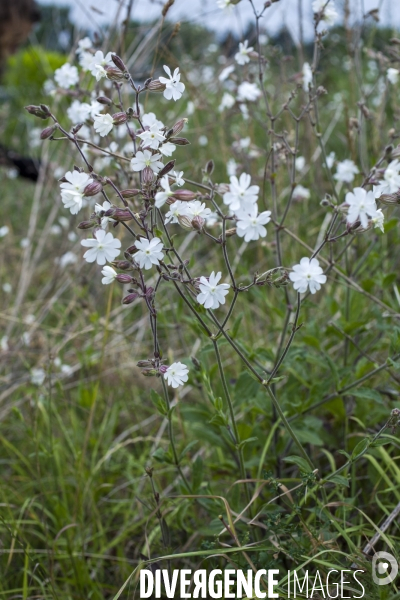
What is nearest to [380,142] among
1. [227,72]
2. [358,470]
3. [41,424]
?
[227,72]

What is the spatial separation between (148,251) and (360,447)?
0.70 meters

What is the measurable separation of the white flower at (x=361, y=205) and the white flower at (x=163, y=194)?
38 centimetres

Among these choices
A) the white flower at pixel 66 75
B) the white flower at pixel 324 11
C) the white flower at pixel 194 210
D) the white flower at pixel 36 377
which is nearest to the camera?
the white flower at pixel 194 210

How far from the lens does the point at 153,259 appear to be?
1.18 metres

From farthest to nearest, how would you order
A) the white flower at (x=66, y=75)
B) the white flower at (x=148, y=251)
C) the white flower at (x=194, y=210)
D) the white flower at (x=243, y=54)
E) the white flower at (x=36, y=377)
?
1. the white flower at (x=36, y=377)
2. the white flower at (x=66, y=75)
3. the white flower at (x=243, y=54)
4. the white flower at (x=194, y=210)
5. the white flower at (x=148, y=251)

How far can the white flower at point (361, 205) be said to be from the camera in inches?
47.0

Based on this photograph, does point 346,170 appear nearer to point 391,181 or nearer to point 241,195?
point 391,181

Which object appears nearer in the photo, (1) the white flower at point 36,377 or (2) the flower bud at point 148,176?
(2) the flower bud at point 148,176

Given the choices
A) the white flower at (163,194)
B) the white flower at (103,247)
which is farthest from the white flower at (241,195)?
the white flower at (103,247)

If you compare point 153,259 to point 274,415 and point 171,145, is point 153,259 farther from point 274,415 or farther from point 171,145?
point 274,415

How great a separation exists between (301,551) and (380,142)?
82.3 inches

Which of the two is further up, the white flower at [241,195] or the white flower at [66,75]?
the white flower at [66,75]

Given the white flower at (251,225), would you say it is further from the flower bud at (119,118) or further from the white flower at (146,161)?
the flower bud at (119,118)

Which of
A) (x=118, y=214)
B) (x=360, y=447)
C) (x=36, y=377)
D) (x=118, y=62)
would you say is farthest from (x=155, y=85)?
(x=36, y=377)
